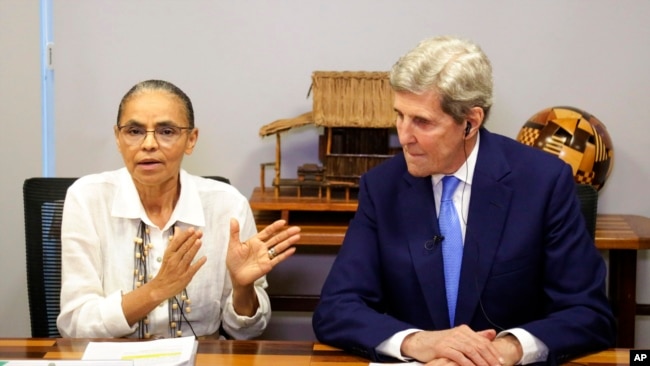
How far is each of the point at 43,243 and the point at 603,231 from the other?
1.90 m

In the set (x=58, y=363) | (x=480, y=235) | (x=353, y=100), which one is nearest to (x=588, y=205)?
(x=480, y=235)

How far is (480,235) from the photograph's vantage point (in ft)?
7.13

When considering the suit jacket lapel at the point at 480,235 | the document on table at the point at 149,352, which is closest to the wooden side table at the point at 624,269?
the suit jacket lapel at the point at 480,235

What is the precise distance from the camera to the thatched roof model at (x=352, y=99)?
3070 millimetres

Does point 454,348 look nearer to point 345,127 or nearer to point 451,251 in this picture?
point 451,251

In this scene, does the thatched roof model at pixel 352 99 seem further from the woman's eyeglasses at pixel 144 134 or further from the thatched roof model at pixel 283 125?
the woman's eyeglasses at pixel 144 134

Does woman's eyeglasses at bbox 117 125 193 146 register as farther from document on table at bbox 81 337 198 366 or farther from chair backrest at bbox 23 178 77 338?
document on table at bbox 81 337 198 366

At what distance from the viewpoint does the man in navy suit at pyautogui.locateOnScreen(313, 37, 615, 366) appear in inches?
81.7

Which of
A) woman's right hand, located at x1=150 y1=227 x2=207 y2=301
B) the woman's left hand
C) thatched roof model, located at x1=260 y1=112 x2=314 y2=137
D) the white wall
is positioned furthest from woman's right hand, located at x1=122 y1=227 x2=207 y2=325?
the white wall

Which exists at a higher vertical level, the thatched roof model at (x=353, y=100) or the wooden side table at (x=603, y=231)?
the thatched roof model at (x=353, y=100)

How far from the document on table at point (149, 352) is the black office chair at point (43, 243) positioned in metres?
0.61

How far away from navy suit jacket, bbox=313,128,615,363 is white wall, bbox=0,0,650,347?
3.81ft

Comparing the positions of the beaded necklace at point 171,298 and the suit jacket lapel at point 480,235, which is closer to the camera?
the suit jacket lapel at point 480,235

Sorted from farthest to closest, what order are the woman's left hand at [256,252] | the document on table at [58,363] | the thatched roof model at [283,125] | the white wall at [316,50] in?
the white wall at [316,50]
the thatched roof model at [283,125]
the woman's left hand at [256,252]
the document on table at [58,363]
